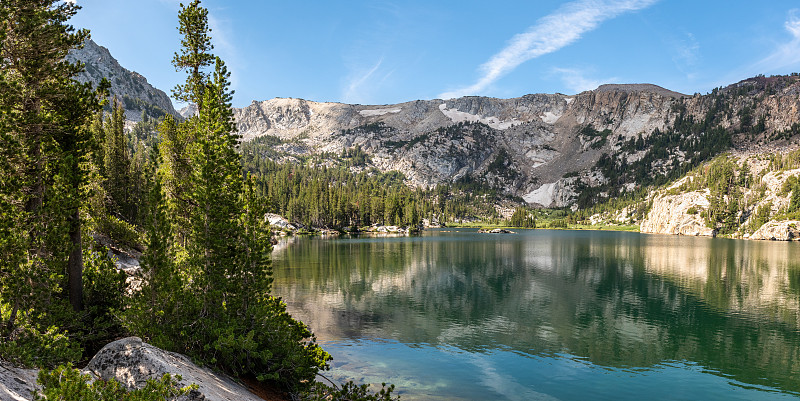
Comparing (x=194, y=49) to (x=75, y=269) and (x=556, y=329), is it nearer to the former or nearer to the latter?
(x=75, y=269)

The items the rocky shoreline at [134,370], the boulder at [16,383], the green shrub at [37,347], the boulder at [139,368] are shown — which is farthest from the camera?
the green shrub at [37,347]

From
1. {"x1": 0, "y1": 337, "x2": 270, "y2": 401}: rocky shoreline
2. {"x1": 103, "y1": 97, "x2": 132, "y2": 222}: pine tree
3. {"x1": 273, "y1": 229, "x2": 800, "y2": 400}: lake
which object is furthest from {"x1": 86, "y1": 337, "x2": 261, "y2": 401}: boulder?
{"x1": 103, "y1": 97, "x2": 132, "y2": 222}: pine tree

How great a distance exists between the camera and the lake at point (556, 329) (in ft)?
90.0

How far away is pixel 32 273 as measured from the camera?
16.5 meters

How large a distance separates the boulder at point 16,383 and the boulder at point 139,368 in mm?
1549

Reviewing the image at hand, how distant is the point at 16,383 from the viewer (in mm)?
Answer: 11523

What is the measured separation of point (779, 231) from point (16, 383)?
→ 236m

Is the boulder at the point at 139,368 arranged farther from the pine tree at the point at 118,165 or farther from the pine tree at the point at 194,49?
the pine tree at the point at 118,165

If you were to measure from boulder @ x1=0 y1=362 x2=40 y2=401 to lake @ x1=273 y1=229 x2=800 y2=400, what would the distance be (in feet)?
59.3

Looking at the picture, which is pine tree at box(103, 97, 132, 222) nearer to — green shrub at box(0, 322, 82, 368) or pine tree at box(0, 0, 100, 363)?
pine tree at box(0, 0, 100, 363)

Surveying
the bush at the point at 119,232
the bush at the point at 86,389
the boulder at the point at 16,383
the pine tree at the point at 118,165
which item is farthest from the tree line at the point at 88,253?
the pine tree at the point at 118,165

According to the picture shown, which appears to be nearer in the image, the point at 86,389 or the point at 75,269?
the point at 86,389

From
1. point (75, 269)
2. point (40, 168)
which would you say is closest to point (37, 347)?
point (75, 269)

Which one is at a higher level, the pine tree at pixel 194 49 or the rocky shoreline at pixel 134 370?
the pine tree at pixel 194 49
